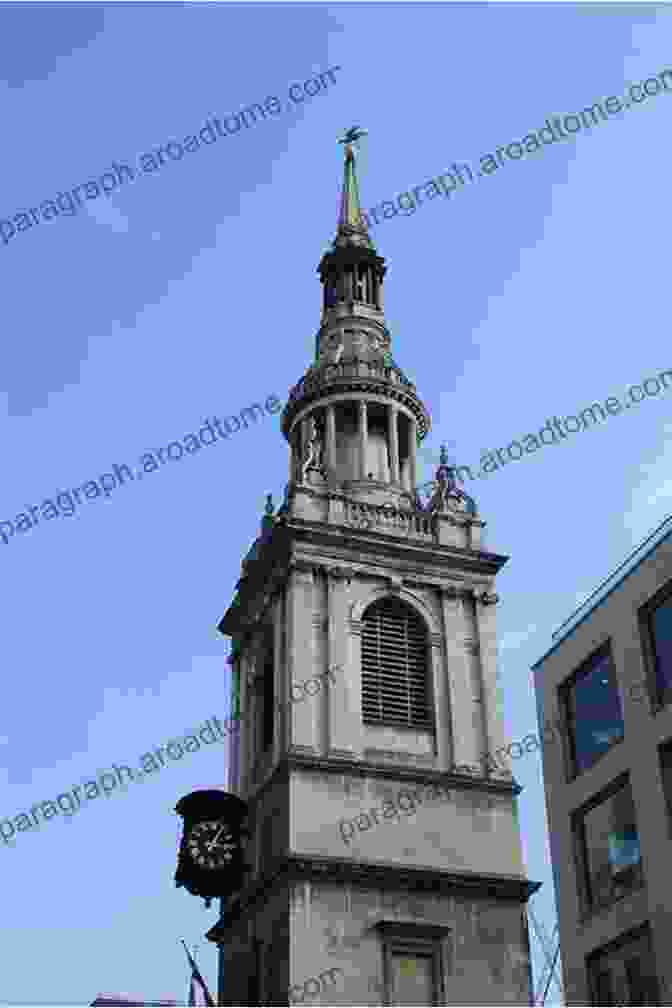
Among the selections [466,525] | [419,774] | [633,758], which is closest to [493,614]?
[466,525]

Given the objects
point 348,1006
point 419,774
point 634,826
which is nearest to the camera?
point 634,826

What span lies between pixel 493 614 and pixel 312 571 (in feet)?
20.9

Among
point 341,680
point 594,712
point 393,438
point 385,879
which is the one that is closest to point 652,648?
point 594,712

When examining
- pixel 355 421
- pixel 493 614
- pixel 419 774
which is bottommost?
pixel 419 774

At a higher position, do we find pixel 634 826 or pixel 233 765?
pixel 233 765

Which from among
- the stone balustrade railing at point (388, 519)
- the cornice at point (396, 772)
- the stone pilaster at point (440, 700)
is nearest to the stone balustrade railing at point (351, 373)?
the stone balustrade railing at point (388, 519)

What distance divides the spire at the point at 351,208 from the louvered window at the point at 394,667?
69.1 ft

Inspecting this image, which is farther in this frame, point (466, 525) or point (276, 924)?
point (466, 525)

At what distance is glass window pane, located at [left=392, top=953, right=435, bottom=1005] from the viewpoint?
126 feet

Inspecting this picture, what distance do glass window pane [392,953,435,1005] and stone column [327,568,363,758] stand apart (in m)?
6.11

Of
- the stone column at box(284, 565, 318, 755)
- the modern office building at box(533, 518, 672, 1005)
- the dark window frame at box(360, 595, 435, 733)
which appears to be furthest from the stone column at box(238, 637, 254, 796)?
the modern office building at box(533, 518, 672, 1005)

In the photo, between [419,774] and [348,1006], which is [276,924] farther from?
[419,774]

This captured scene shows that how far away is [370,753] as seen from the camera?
42438 mm

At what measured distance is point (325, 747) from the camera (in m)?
41.9
